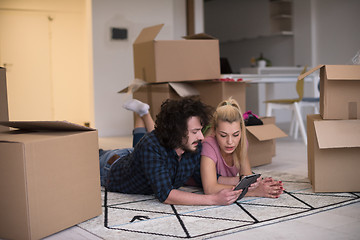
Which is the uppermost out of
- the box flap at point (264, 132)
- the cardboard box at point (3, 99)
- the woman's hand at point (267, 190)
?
the cardboard box at point (3, 99)

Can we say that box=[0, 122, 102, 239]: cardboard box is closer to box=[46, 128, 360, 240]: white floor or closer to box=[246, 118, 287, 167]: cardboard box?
box=[46, 128, 360, 240]: white floor

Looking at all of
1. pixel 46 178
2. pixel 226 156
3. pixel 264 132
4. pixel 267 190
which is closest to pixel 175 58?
pixel 264 132

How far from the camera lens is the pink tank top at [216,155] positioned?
217 cm

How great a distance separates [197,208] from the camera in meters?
2.01

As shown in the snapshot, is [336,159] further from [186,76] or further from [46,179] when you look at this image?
[46,179]

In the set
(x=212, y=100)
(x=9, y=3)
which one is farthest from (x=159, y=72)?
(x=9, y=3)

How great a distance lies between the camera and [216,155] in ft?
7.34

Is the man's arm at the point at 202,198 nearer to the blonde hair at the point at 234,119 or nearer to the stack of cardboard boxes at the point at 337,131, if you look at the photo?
the blonde hair at the point at 234,119

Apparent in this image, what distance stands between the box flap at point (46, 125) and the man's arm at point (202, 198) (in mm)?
497

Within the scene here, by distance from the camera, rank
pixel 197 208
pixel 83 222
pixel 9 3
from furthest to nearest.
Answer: pixel 9 3 < pixel 197 208 < pixel 83 222

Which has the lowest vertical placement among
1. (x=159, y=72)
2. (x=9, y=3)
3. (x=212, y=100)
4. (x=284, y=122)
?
(x=284, y=122)

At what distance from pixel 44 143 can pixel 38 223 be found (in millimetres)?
291

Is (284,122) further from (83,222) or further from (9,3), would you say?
(83,222)

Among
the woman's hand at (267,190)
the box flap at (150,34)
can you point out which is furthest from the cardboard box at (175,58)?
the woman's hand at (267,190)
